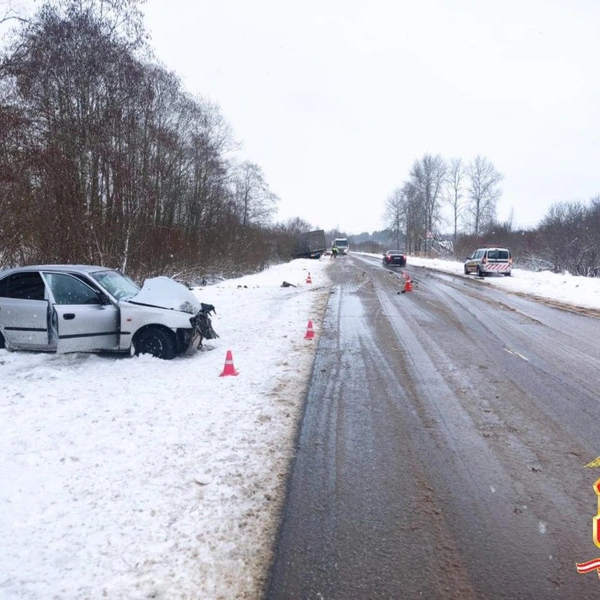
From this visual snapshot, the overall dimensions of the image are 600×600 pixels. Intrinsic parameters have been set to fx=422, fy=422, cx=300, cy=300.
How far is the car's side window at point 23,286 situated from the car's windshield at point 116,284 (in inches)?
34.1

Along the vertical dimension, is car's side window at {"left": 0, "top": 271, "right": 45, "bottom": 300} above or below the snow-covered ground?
above

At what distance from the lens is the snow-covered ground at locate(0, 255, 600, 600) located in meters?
2.54

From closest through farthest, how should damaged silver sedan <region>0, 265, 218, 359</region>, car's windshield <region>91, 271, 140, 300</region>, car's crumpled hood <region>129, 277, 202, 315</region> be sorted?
1. damaged silver sedan <region>0, 265, 218, 359</region>
2. car's crumpled hood <region>129, 277, 202, 315</region>
3. car's windshield <region>91, 271, 140, 300</region>

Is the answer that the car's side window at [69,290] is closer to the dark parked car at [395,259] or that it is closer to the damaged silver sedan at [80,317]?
the damaged silver sedan at [80,317]

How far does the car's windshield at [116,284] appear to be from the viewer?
293 inches

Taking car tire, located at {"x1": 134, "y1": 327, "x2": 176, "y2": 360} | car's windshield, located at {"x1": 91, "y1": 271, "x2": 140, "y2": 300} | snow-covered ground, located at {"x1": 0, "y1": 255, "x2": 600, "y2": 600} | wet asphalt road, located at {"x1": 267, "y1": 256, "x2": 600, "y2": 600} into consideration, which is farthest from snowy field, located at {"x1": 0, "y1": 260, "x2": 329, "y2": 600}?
car's windshield, located at {"x1": 91, "y1": 271, "x2": 140, "y2": 300}

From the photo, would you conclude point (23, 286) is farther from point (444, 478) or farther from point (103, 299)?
point (444, 478)

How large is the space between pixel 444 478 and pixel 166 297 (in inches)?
219

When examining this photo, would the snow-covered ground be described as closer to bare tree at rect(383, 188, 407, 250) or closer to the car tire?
the car tire

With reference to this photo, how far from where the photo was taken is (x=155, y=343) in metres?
7.18

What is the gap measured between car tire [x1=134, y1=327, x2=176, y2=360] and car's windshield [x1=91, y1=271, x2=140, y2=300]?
83 centimetres

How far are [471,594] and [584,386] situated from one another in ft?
15.6

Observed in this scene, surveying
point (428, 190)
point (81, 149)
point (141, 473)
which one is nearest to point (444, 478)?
point (141, 473)

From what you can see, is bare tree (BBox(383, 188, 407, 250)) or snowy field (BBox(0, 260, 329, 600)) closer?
snowy field (BBox(0, 260, 329, 600))
